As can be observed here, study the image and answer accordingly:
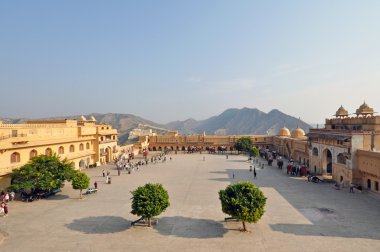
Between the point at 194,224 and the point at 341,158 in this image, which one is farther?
the point at 341,158

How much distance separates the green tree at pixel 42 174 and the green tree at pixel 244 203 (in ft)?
54.0

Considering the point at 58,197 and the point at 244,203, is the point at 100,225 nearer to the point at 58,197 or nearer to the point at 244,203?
the point at 244,203

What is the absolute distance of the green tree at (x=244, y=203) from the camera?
18250 mm

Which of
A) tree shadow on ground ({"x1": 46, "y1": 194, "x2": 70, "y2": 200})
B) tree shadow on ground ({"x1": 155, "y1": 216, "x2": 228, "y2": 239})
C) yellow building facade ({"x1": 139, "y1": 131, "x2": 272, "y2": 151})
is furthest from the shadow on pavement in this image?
yellow building facade ({"x1": 139, "y1": 131, "x2": 272, "y2": 151})

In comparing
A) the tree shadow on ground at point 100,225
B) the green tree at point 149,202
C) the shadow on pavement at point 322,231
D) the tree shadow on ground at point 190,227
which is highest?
the green tree at point 149,202

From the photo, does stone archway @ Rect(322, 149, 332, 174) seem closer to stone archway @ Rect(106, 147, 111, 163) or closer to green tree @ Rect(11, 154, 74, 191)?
green tree @ Rect(11, 154, 74, 191)

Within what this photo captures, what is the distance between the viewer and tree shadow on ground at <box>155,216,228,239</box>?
18.5 meters

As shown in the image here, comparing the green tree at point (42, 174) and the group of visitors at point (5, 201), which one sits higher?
the green tree at point (42, 174)

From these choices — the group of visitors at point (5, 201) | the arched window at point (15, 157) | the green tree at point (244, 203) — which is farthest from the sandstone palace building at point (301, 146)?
the green tree at point (244, 203)

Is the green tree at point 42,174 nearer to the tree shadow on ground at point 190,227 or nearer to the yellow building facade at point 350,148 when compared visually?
the tree shadow on ground at point 190,227

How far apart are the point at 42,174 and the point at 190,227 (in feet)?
50.8

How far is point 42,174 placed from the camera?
1094 inches

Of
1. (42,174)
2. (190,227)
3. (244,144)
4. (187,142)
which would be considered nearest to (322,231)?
(190,227)

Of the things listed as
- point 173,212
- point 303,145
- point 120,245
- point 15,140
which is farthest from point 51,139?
point 303,145
